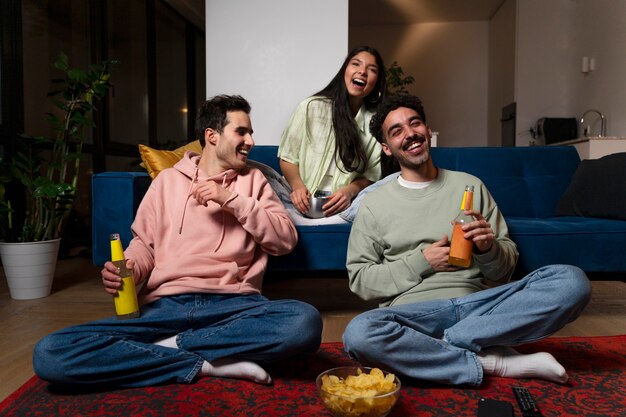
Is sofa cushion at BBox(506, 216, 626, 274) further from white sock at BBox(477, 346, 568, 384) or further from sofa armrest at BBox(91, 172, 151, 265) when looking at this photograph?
sofa armrest at BBox(91, 172, 151, 265)

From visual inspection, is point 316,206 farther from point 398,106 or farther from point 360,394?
point 360,394

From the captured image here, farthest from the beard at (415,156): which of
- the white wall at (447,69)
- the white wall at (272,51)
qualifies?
the white wall at (447,69)

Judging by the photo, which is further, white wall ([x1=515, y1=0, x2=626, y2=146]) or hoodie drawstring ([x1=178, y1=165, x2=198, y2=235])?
white wall ([x1=515, y1=0, x2=626, y2=146])

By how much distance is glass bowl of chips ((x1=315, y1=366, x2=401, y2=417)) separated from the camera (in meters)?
1.18

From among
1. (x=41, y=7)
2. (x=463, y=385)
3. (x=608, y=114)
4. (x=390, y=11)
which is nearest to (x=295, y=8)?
(x=41, y=7)

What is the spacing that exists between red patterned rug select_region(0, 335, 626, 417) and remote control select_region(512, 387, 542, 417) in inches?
1.1

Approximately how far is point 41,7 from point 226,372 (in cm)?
364

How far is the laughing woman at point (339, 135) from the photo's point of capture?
2301 millimetres

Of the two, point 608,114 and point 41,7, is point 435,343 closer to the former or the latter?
point 41,7

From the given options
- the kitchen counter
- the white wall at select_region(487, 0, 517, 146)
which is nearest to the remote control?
the kitchen counter

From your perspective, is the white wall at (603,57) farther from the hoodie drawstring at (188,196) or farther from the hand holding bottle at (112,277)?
the hand holding bottle at (112,277)

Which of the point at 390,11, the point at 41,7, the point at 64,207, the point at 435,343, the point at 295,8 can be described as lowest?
the point at 435,343

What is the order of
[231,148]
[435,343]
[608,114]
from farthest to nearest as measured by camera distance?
[608,114], [231,148], [435,343]

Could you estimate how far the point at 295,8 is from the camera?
10.7 ft
